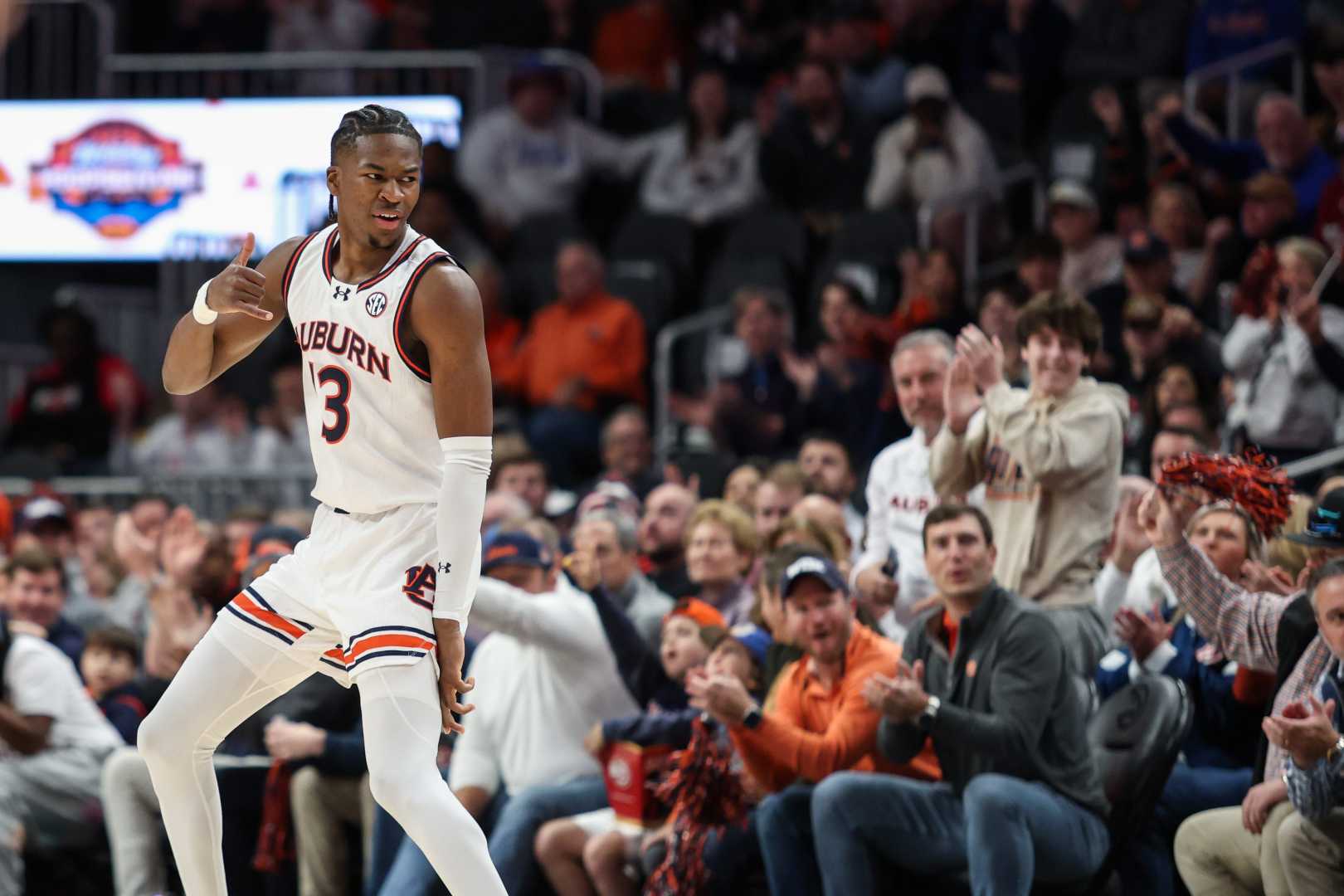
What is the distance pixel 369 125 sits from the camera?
4.59m

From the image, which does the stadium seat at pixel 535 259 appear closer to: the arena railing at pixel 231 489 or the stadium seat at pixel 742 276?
the stadium seat at pixel 742 276

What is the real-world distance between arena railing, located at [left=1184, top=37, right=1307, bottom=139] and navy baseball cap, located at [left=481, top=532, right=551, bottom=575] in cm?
542

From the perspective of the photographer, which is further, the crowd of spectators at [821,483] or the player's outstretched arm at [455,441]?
the crowd of spectators at [821,483]

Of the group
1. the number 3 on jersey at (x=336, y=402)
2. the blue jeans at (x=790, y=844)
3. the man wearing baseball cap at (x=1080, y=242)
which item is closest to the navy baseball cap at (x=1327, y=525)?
the blue jeans at (x=790, y=844)

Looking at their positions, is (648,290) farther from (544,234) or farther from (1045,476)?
(1045,476)

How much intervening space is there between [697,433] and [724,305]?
127 cm

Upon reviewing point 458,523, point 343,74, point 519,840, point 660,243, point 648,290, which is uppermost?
point 343,74

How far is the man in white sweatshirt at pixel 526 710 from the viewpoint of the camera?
22.5 feet

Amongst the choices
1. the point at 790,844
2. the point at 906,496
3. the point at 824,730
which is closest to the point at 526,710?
the point at 824,730

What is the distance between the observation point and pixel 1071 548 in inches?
252

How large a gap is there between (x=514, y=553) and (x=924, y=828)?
224cm

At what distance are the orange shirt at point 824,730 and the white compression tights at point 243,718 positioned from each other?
1641mm

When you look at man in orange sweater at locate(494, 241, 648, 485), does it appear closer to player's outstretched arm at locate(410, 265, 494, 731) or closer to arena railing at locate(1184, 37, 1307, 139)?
arena railing at locate(1184, 37, 1307, 139)

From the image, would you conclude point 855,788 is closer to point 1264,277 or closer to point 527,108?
point 1264,277
